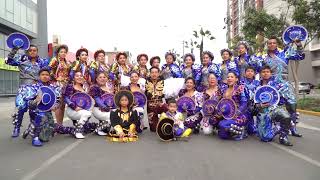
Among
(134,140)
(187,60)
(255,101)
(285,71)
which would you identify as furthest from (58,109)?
(285,71)

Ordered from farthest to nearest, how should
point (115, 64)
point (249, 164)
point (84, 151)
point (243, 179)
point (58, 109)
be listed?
point (115, 64), point (58, 109), point (84, 151), point (249, 164), point (243, 179)

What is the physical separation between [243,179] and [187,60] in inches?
210

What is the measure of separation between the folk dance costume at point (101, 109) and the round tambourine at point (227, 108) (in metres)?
2.27

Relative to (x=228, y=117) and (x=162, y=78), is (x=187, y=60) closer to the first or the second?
(x=162, y=78)

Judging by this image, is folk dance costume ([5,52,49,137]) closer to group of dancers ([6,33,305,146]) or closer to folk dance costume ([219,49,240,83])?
group of dancers ([6,33,305,146])

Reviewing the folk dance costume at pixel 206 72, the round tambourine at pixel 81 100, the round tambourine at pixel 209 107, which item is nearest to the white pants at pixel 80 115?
the round tambourine at pixel 81 100

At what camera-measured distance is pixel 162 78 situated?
988 centimetres

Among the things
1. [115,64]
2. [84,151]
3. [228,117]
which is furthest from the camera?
[115,64]

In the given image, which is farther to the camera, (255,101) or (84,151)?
(255,101)

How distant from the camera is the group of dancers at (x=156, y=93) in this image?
328 inches

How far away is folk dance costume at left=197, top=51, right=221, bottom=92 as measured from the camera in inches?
392

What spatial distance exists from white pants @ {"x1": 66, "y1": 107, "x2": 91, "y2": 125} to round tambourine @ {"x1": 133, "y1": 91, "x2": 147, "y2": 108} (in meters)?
1.15

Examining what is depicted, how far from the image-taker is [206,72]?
1005 centimetres

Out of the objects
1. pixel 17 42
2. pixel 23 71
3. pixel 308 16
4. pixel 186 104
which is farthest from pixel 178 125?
pixel 308 16
